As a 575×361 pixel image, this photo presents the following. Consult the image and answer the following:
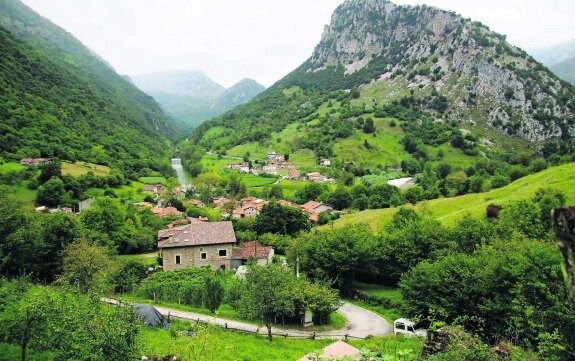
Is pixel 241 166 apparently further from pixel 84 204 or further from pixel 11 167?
pixel 11 167

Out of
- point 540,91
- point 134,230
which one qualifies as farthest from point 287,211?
point 540,91

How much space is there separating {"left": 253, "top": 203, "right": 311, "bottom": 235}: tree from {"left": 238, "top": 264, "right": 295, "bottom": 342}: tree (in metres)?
30.1

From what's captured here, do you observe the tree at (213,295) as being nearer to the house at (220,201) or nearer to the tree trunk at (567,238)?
the tree trunk at (567,238)

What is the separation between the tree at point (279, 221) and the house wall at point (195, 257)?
522 inches

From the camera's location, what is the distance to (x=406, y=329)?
30.4 metres

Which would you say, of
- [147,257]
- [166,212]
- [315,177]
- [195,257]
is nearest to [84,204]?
[166,212]

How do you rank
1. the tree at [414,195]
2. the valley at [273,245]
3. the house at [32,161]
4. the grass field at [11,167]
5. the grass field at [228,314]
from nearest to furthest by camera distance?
the valley at [273,245], the grass field at [228,314], the grass field at [11,167], the tree at [414,195], the house at [32,161]

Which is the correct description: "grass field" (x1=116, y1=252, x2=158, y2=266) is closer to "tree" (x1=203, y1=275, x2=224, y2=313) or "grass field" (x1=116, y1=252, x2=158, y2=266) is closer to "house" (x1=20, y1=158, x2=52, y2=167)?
"tree" (x1=203, y1=275, x2=224, y2=313)

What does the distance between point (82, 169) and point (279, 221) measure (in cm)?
5679

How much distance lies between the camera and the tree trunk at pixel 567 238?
152 inches

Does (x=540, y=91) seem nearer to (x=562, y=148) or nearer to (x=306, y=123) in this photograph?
(x=562, y=148)

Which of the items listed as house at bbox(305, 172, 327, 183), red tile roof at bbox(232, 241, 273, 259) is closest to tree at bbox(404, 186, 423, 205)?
house at bbox(305, 172, 327, 183)

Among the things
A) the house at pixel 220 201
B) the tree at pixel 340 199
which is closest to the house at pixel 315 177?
the tree at pixel 340 199

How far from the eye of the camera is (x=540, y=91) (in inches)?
6560
